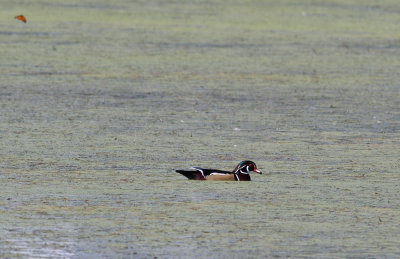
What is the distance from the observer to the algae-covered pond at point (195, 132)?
14.6 feet

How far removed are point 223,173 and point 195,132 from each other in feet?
5.05

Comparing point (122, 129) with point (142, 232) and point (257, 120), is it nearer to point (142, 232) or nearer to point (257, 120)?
point (257, 120)

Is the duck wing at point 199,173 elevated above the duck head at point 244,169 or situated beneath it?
situated beneath

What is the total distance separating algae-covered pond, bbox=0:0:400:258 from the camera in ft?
14.6

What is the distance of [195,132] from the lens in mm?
7004

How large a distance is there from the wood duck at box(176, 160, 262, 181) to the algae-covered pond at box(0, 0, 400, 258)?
4 cm

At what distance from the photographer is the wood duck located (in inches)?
215

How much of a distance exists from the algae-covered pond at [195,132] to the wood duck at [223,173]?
43mm

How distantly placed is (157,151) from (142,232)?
190 centimetres

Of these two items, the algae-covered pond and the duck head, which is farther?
the duck head

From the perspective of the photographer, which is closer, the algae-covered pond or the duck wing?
the algae-covered pond

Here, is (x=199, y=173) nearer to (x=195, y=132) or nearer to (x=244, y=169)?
(x=244, y=169)

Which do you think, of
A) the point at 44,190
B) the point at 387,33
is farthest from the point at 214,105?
the point at 387,33

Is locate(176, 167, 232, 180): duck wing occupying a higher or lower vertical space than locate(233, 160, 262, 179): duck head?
lower
